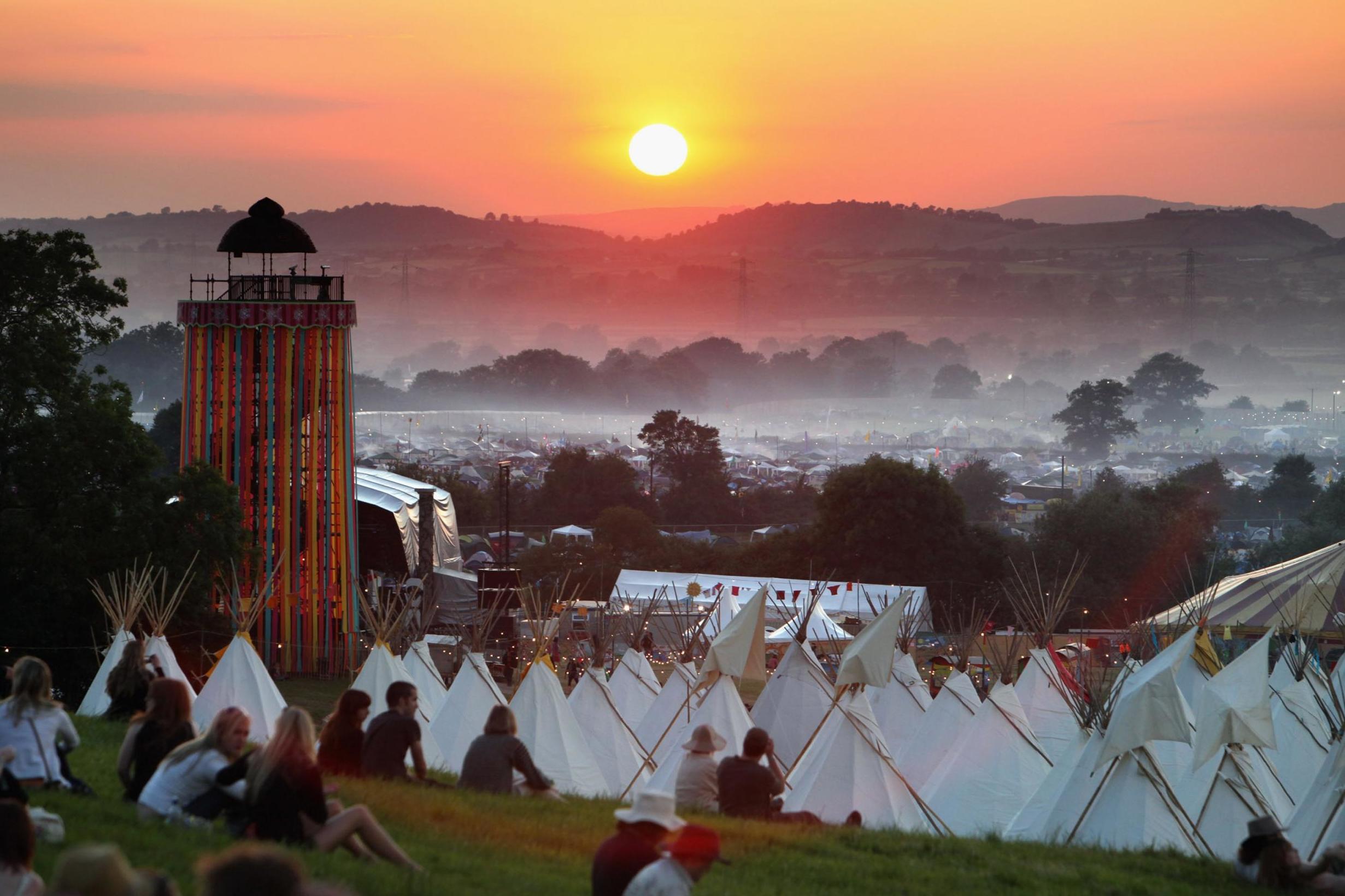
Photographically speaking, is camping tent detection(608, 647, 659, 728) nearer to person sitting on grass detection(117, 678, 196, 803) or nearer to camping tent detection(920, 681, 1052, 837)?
camping tent detection(920, 681, 1052, 837)

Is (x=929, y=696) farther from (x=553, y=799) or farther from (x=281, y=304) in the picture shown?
(x=281, y=304)

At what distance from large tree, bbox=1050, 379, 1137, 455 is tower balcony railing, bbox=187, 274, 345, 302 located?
11199 centimetres

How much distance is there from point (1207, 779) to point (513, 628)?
19984mm

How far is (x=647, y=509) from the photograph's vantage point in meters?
67.9

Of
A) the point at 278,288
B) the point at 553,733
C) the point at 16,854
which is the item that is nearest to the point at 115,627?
the point at 553,733

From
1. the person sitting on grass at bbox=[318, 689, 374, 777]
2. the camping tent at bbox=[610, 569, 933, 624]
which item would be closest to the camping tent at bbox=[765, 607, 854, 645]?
the camping tent at bbox=[610, 569, 933, 624]

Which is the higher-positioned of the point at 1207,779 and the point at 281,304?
the point at 281,304

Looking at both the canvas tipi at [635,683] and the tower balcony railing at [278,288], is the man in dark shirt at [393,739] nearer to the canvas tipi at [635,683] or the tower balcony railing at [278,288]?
the canvas tipi at [635,683]

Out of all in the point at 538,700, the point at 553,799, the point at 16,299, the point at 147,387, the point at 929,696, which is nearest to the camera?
the point at 553,799

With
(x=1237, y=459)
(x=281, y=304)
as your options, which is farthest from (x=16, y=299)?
(x=1237, y=459)

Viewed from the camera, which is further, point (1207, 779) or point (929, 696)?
point (929, 696)

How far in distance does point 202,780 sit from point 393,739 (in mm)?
2051

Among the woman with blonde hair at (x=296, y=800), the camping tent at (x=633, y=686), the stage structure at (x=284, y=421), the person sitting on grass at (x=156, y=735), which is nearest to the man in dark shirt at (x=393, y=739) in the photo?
the person sitting on grass at (x=156, y=735)

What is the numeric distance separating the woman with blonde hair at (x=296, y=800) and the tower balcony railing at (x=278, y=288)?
20.8m
